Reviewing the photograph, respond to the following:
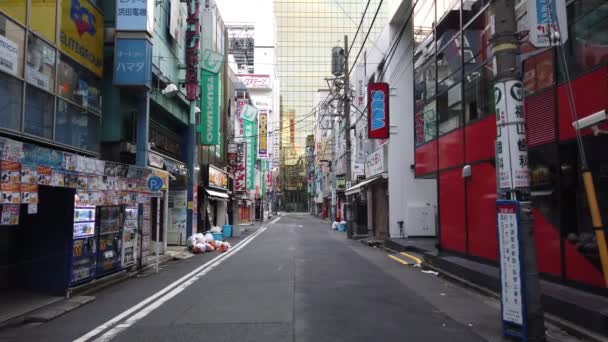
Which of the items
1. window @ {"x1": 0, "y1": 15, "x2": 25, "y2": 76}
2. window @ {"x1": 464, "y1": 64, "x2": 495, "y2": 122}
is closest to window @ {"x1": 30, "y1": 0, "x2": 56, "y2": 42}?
window @ {"x1": 0, "y1": 15, "x2": 25, "y2": 76}

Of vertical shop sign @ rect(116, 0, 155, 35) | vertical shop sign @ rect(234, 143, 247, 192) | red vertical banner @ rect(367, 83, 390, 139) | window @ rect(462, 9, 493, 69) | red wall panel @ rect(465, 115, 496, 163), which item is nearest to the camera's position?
red wall panel @ rect(465, 115, 496, 163)

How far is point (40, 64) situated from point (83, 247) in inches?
182

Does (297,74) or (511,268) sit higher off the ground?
(297,74)

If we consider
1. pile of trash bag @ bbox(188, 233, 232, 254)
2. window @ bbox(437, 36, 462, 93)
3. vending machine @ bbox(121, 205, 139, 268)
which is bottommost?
pile of trash bag @ bbox(188, 233, 232, 254)

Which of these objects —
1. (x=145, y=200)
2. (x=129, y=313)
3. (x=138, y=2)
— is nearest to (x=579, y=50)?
(x=129, y=313)

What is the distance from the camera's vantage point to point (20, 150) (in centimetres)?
755

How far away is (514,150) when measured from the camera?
21.0ft

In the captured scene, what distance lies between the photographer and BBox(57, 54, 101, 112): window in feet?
40.7

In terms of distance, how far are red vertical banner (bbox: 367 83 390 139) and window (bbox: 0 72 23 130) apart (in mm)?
16276

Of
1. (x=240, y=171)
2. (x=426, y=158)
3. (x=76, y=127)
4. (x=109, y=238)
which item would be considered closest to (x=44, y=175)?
(x=109, y=238)

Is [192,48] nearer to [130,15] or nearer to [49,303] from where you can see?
[130,15]

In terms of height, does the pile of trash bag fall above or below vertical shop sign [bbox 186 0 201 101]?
below

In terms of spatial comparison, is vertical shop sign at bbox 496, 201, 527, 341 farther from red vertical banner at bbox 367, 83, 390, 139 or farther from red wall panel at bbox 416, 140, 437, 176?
red vertical banner at bbox 367, 83, 390, 139

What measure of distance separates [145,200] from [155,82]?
6.55m
